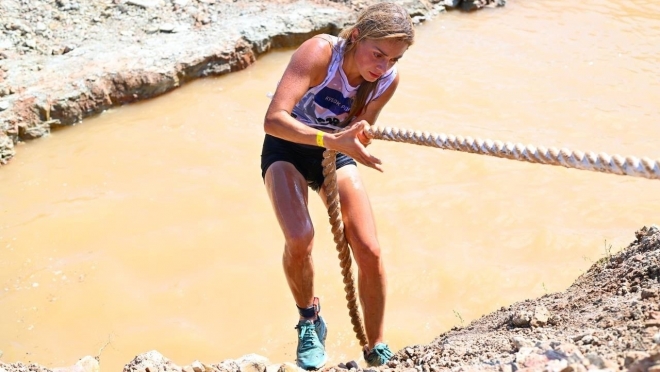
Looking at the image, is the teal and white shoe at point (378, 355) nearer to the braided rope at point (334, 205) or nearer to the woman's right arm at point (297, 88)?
the braided rope at point (334, 205)

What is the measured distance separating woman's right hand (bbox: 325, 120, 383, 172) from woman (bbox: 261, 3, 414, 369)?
0.08ft

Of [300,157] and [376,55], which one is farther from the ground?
[376,55]

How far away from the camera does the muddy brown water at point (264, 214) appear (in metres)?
3.77

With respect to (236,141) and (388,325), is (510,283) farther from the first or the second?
(236,141)

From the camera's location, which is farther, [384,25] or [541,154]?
[384,25]

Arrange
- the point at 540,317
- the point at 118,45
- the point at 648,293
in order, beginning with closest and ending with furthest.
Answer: the point at 648,293
the point at 540,317
the point at 118,45

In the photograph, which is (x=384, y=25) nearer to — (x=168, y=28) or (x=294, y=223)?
(x=294, y=223)

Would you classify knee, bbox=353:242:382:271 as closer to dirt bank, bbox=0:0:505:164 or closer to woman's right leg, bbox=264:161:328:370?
woman's right leg, bbox=264:161:328:370

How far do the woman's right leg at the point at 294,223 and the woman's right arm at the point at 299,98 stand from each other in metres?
0.26

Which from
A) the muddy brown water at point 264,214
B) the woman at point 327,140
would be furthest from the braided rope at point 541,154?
the muddy brown water at point 264,214

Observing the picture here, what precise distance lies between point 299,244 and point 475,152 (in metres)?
0.88

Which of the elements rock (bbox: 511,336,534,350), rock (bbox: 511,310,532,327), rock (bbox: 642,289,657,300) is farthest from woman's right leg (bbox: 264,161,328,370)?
rock (bbox: 642,289,657,300)

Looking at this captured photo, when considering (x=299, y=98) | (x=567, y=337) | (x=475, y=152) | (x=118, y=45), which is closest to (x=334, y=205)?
(x=299, y=98)

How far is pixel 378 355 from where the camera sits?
297cm
